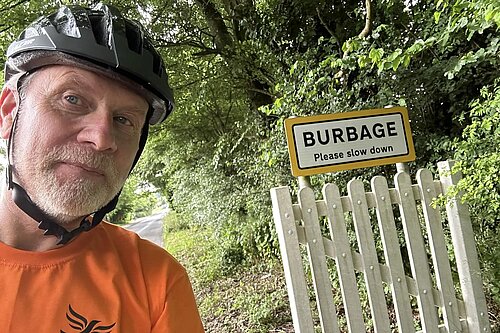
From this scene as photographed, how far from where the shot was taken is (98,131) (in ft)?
4.10

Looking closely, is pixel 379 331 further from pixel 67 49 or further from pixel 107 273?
pixel 67 49

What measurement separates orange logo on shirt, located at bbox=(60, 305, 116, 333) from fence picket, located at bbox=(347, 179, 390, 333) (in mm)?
1985

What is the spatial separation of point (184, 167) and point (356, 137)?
6404 mm

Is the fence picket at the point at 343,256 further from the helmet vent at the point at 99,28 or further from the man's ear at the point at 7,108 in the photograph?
the man's ear at the point at 7,108

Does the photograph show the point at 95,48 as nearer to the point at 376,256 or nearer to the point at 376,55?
the point at 376,55

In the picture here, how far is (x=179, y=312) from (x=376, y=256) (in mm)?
1903

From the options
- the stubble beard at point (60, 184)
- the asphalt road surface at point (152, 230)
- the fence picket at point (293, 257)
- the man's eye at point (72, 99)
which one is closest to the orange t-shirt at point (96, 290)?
the stubble beard at point (60, 184)

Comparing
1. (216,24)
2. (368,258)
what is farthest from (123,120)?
(216,24)

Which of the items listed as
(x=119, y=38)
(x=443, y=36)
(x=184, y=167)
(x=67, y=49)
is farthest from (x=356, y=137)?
(x=184, y=167)

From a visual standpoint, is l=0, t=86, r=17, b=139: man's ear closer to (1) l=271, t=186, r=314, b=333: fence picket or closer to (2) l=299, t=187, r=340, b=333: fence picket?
(1) l=271, t=186, r=314, b=333: fence picket

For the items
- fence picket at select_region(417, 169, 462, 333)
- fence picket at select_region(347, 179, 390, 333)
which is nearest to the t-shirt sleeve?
fence picket at select_region(347, 179, 390, 333)

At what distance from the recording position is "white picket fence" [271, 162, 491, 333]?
272cm

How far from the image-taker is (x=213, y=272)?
721 cm

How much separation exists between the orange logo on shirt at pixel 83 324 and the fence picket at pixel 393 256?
2.12m
